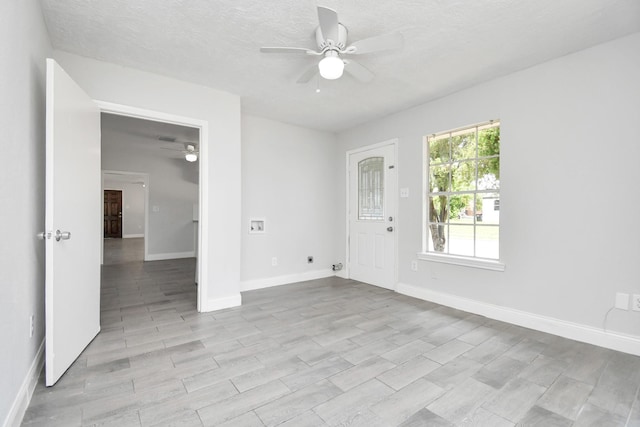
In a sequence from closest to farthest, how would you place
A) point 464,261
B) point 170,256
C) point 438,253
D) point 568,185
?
point 568,185, point 464,261, point 438,253, point 170,256

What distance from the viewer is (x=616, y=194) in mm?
2389

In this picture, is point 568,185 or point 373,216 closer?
point 568,185

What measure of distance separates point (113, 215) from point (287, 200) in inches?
427

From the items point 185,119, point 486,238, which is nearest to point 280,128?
point 185,119

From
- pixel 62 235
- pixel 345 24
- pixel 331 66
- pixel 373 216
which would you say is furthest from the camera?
pixel 373 216

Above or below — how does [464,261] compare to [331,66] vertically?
below

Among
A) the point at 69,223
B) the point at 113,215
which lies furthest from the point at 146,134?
the point at 113,215

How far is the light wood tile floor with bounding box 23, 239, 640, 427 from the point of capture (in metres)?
1.62

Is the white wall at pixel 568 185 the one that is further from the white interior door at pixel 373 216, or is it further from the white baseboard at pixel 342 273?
the white baseboard at pixel 342 273

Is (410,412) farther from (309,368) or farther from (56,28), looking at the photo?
(56,28)

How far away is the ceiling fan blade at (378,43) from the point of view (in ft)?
6.46

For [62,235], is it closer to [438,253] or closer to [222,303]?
[222,303]

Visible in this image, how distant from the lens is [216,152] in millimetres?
3396

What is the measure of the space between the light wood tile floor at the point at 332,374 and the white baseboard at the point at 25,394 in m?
0.05
